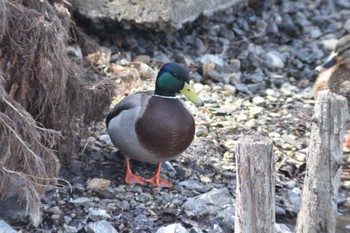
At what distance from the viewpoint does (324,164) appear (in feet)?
12.6

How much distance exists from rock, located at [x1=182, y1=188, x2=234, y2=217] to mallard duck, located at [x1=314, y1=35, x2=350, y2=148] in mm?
1806

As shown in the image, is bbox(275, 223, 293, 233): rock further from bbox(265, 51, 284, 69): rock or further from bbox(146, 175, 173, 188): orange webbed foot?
bbox(265, 51, 284, 69): rock

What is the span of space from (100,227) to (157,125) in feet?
2.86

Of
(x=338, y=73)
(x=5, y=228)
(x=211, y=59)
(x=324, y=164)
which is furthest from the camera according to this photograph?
(x=211, y=59)

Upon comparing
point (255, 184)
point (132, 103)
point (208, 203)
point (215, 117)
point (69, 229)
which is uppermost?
point (132, 103)

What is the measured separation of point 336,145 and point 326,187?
229mm

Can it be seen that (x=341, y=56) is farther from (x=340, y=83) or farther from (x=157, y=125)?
(x=157, y=125)

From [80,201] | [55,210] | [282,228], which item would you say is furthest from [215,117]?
[55,210]

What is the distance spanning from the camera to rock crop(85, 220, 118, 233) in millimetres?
4434

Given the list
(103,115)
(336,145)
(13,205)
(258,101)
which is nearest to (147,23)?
(258,101)

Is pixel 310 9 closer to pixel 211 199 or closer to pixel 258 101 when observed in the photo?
pixel 258 101

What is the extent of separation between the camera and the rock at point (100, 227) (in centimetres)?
443

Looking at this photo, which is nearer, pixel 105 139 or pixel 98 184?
pixel 98 184

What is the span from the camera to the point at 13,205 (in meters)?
4.46
